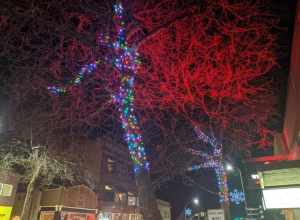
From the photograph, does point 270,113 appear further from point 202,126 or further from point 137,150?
point 137,150

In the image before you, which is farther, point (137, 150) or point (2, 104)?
point (2, 104)

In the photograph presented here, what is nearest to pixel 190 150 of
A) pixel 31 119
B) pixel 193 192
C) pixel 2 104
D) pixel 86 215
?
pixel 86 215

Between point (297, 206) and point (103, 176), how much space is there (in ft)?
68.2

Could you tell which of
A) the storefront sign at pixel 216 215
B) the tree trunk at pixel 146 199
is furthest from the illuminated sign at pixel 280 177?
the storefront sign at pixel 216 215

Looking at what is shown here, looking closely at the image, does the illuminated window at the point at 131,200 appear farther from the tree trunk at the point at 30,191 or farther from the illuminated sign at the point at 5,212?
the illuminated sign at the point at 5,212

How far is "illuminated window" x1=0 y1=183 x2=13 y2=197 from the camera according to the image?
13594 mm

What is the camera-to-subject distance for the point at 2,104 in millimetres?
14422

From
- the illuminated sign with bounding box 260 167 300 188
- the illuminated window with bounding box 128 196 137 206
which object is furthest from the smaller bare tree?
the illuminated sign with bounding box 260 167 300 188

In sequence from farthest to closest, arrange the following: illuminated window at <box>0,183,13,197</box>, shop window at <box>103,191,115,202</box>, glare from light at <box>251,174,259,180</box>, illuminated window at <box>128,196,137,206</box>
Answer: illuminated window at <box>128,196,137,206</box>
shop window at <box>103,191,115,202</box>
illuminated window at <box>0,183,13,197</box>
glare from light at <box>251,174,259,180</box>

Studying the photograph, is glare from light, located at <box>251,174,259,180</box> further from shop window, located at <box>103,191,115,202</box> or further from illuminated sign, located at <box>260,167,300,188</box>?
shop window, located at <box>103,191,115,202</box>

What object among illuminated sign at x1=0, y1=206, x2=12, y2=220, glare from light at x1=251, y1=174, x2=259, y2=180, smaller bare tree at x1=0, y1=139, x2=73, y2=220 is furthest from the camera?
smaller bare tree at x1=0, y1=139, x2=73, y2=220

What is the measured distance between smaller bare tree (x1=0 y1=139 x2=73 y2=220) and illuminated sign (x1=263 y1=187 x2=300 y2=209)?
42.7ft

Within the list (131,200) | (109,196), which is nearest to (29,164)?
(109,196)

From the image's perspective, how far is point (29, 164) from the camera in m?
15.1
